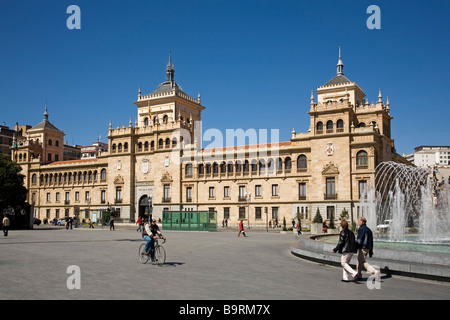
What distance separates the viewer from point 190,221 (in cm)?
4603

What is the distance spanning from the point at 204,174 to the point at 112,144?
58.8ft

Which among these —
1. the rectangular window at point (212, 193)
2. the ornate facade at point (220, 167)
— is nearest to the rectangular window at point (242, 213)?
the ornate facade at point (220, 167)

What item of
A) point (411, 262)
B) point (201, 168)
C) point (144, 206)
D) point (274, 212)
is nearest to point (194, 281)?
point (411, 262)

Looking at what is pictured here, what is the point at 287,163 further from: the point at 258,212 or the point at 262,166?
the point at 258,212

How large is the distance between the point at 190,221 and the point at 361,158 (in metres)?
21.0

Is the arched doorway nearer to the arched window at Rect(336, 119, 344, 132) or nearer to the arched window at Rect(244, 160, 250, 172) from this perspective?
the arched window at Rect(244, 160, 250, 172)

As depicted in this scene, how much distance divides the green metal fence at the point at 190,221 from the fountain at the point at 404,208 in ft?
51.5

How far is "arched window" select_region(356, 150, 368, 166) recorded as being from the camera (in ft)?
165

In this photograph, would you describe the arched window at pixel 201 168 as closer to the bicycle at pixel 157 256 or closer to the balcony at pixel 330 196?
the balcony at pixel 330 196

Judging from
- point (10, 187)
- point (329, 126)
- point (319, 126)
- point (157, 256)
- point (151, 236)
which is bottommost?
point (157, 256)

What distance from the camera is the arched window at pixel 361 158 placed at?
1981 inches
